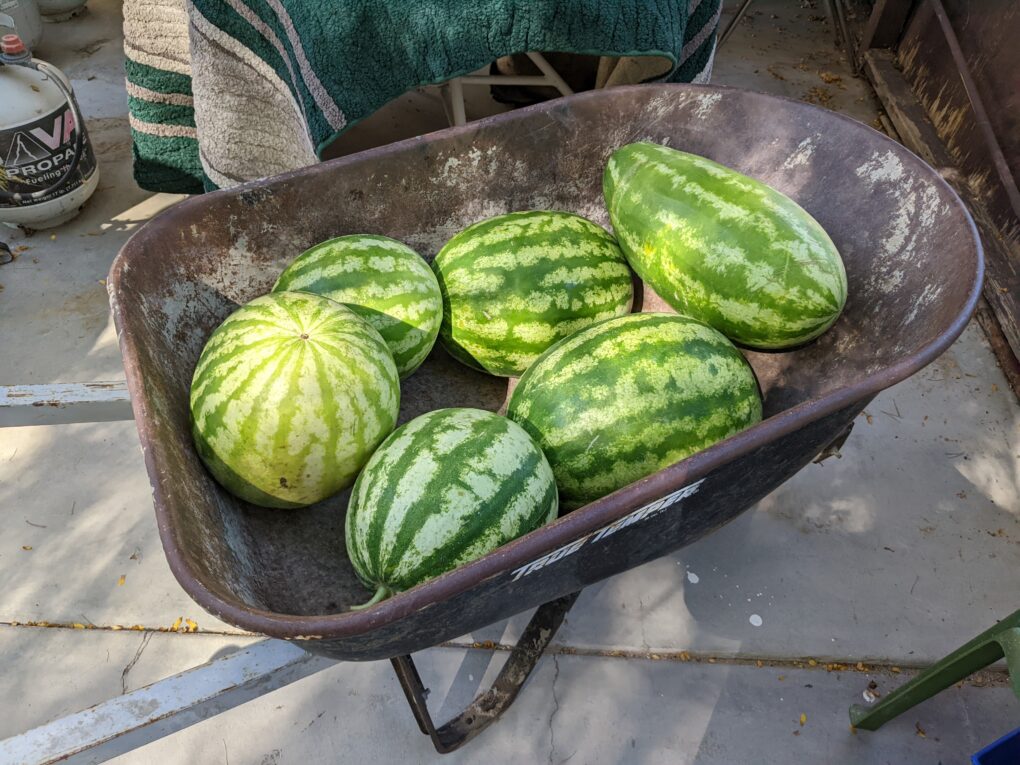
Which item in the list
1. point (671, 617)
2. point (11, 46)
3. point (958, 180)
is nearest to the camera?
point (671, 617)

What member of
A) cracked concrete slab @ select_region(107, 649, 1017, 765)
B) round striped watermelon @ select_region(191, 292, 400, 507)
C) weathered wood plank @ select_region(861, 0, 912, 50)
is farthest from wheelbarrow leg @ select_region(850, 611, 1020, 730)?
weathered wood plank @ select_region(861, 0, 912, 50)

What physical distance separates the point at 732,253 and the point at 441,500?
0.78 metres

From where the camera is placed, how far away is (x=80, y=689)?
7.11 feet

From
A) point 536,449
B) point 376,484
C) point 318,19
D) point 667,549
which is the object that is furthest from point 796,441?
point 318,19

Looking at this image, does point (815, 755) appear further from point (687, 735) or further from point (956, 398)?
point (956, 398)

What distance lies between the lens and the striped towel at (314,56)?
215cm

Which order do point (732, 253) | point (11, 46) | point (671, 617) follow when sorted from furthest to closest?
point (11, 46), point (671, 617), point (732, 253)

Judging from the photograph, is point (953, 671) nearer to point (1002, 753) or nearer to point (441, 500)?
point (1002, 753)

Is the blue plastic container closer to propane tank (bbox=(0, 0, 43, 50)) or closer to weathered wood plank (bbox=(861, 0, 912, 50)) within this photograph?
weathered wood plank (bbox=(861, 0, 912, 50))

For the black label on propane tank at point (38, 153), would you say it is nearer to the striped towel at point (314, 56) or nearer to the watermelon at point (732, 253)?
the striped towel at point (314, 56)

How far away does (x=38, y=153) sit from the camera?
10.8 feet

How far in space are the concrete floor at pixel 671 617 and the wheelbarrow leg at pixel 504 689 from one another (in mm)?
104

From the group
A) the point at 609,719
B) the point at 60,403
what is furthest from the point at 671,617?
the point at 60,403

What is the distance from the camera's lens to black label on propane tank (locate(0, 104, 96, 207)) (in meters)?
3.21
